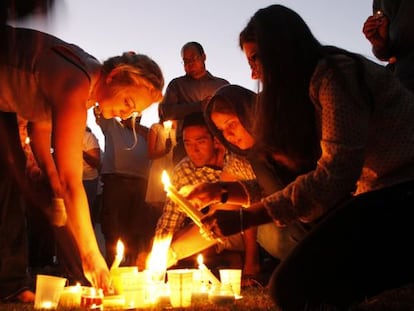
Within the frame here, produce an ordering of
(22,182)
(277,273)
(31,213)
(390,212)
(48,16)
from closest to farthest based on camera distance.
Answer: (390,212) < (277,273) < (48,16) < (22,182) < (31,213)

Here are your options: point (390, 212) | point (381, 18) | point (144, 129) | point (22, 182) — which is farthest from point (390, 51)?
point (144, 129)

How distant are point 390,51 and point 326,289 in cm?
208

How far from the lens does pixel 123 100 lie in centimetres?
372

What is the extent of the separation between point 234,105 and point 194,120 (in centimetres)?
129

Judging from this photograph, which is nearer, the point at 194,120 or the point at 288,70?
the point at 288,70

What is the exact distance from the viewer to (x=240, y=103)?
4.02 metres

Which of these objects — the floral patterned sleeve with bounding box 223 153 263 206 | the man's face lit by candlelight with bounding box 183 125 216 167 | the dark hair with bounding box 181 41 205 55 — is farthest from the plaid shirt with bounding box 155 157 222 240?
the dark hair with bounding box 181 41 205 55

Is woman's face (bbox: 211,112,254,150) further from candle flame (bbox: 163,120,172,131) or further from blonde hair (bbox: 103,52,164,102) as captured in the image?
candle flame (bbox: 163,120,172,131)

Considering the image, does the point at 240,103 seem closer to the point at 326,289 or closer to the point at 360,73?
the point at 360,73

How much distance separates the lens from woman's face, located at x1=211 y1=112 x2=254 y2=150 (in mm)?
4117

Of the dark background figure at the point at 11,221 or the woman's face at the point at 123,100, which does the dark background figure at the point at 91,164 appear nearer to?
the woman's face at the point at 123,100

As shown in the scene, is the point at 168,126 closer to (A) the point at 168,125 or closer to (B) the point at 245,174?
(A) the point at 168,125

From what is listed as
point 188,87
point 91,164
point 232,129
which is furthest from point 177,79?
point 232,129

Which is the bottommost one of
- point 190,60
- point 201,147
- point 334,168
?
point 201,147
